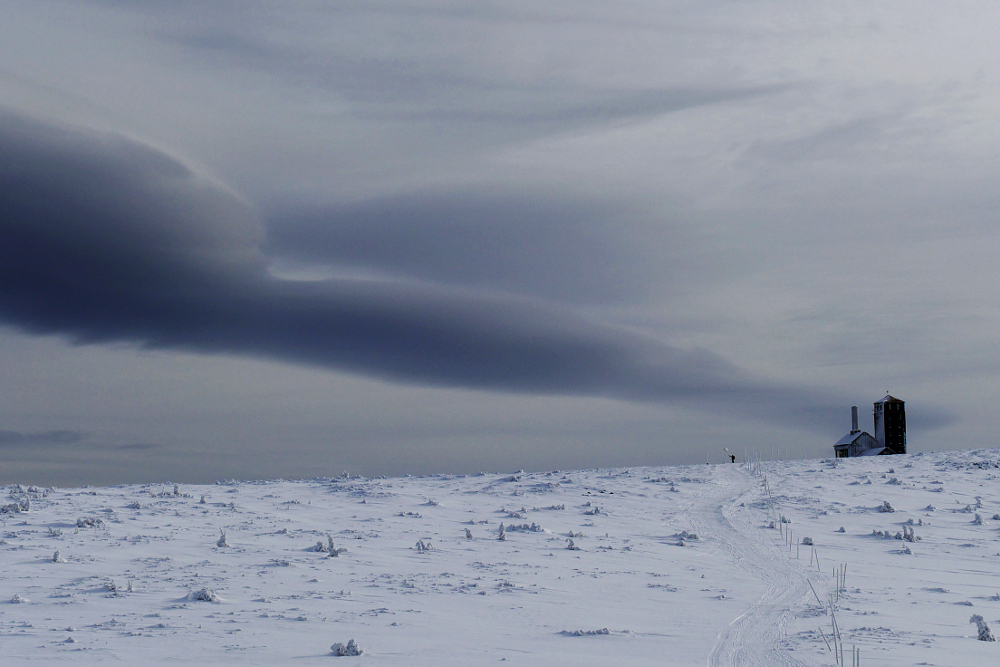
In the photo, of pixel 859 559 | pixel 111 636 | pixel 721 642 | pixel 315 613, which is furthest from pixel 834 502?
pixel 111 636

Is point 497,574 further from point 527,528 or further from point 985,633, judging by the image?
point 985,633

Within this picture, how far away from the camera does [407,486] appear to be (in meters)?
32.3

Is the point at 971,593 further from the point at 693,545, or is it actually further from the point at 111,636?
the point at 111,636

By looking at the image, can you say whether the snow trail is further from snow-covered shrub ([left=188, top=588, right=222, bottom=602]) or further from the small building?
the small building

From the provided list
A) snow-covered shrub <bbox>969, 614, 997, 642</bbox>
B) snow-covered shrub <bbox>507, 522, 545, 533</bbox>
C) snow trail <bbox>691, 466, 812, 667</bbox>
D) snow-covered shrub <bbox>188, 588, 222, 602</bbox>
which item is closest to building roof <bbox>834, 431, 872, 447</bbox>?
snow trail <bbox>691, 466, 812, 667</bbox>

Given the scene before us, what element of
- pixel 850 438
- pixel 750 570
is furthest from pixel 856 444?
pixel 750 570

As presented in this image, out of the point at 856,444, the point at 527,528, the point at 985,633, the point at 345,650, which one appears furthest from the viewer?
the point at 856,444

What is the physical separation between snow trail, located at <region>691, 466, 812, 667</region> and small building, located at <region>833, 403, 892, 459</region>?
4122cm

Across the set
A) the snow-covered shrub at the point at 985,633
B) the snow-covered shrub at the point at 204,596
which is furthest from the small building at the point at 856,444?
the snow-covered shrub at the point at 204,596

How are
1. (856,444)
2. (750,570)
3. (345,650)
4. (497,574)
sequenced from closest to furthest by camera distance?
1. (345,650)
2. (497,574)
3. (750,570)
4. (856,444)

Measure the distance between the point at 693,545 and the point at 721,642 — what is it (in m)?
9.16

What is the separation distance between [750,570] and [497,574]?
5.46m

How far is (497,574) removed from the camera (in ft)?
58.1

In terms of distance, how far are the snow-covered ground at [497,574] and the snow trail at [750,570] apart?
7cm
